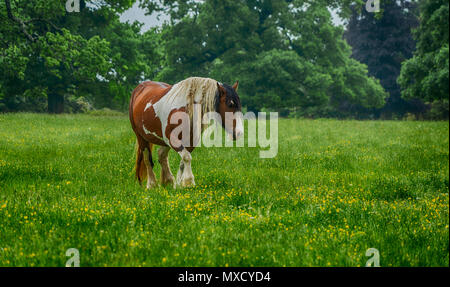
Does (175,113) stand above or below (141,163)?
above

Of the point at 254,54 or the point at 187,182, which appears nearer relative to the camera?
the point at 187,182

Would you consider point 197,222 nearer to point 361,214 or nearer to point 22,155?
point 361,214

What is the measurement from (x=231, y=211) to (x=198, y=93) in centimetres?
223

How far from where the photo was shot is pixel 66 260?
4.21 metres

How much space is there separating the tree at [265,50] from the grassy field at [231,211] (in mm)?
19395

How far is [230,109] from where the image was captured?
21.2 feet

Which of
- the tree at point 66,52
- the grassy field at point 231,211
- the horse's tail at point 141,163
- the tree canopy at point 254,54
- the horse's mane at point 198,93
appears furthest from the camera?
the tree canopy at point 254,54

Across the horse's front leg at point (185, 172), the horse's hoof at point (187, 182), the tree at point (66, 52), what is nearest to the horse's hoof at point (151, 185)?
the horse's front leg at point (185, 172)

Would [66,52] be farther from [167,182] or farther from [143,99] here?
[167,182]

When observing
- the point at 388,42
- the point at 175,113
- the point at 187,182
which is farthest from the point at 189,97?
the point at 388,42

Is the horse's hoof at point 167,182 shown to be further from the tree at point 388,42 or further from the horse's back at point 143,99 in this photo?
the tree at point 388,42

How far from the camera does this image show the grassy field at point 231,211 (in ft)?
14.3

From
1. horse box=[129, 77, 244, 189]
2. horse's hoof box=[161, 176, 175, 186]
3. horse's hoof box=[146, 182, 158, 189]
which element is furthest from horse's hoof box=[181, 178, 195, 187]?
horse's hoof box=[146, 182, 158, 189]
